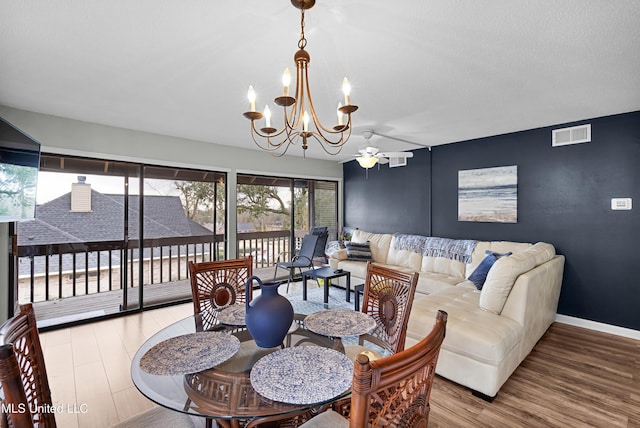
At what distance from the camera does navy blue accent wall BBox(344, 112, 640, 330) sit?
3252 mm

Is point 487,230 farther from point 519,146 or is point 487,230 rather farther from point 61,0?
point 61,0

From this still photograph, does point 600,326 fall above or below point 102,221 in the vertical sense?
below

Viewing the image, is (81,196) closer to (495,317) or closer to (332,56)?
(332,56)

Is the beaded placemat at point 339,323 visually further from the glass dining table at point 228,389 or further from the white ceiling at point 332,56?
the white ceiling at point 332,56

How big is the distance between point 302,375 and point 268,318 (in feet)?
1.03

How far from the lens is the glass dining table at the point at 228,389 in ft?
3.43

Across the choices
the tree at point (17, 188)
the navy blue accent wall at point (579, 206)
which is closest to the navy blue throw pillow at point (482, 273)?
the navy blue accent wall at point (579, 206)

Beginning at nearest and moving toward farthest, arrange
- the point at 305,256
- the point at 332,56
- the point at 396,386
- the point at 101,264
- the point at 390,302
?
the point at 396,386 → the point at 390,302 → the point at 332,56 → the point at 101,264 → the point at 305,256

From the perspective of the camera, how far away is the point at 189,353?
1366 mm

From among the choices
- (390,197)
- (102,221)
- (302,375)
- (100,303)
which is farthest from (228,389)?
(390,197)

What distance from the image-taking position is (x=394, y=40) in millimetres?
1912

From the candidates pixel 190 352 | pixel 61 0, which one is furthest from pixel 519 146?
pixel 61 0

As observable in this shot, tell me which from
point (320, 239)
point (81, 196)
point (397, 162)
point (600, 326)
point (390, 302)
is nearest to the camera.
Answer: point (390, 302)

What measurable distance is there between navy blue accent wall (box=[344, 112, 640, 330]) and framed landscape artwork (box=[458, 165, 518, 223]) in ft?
0.26
